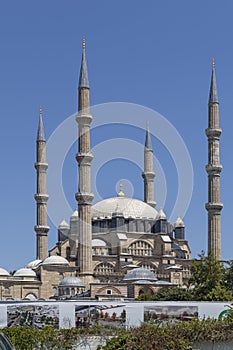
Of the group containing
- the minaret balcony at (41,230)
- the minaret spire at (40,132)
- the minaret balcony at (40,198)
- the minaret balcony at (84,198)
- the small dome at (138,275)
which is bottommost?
the small dome at (138,275)

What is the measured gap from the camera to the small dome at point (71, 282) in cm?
4981

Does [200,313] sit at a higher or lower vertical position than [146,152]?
lower

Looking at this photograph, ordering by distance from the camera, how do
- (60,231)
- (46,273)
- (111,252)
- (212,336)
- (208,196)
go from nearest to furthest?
(212,336)
(208,196)
(46,273)
(111,252)
(60,231)

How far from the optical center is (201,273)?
129 feet

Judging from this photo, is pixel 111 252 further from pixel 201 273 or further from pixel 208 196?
pixel 201 273

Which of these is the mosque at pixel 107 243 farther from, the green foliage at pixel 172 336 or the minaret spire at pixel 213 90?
the green foliage at pixel 172 336

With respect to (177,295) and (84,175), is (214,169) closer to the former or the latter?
(84,175)

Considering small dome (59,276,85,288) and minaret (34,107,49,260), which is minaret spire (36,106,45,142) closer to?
minaret (34,107,49,260)

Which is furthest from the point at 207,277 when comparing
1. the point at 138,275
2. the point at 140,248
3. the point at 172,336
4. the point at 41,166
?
the point at 140,248

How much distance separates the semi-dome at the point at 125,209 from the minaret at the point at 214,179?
15.0 m

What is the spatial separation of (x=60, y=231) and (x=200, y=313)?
43218mm

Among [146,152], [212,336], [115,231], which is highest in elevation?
[146,152]

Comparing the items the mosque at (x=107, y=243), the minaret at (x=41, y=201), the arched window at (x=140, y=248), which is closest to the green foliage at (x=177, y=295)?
the mosque at (x=107, y=243)

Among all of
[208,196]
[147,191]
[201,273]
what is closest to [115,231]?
[147,191]
